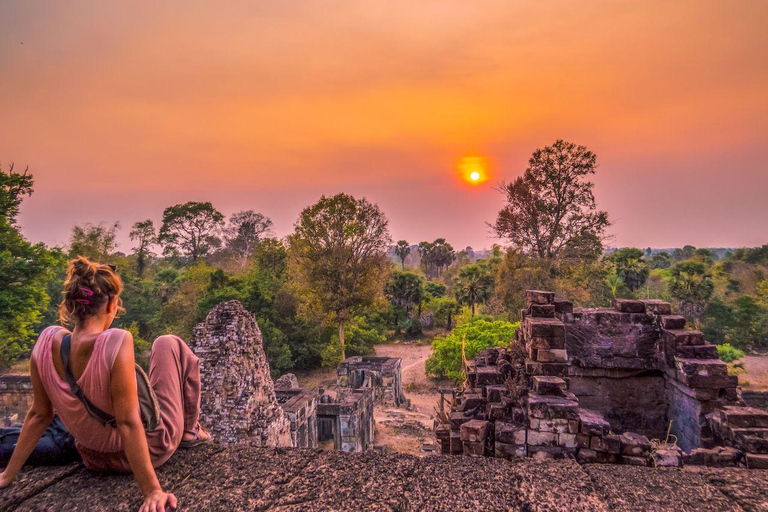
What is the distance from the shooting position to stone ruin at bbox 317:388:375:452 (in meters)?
13.1

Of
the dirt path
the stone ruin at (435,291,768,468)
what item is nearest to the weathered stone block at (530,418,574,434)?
the stone ruin at (435,291,768,468)

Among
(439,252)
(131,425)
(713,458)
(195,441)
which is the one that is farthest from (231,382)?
(439,252)

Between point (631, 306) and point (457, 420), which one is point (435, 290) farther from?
point (457, 420)

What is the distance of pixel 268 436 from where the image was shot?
728 cm

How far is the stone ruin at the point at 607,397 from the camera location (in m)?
3.84

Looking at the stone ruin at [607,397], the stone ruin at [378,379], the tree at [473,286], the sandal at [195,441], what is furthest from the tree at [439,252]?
the sandal at [195,441]

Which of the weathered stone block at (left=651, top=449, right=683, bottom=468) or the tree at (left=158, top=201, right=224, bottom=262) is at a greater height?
the tree at (left=158, top=201, right=224, bottom=262)

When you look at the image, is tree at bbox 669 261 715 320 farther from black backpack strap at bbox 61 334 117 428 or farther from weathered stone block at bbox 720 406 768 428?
black backpack strap at bbox 61 334 117 428

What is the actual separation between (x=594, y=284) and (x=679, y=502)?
25403 millimetres

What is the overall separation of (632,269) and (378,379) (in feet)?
79.5

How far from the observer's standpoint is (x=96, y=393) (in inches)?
87.6

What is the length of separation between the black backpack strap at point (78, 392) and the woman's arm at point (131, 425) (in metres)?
0.16

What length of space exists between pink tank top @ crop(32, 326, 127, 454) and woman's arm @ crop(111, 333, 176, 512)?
9cm

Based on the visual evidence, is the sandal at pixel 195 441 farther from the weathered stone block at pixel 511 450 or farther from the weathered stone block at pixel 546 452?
the weathered stone block at pixel 546 452
